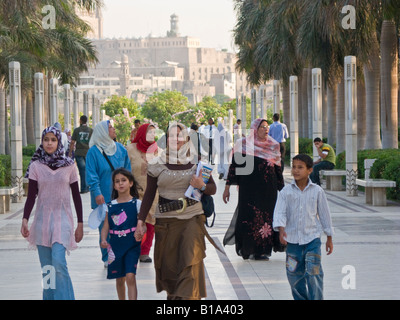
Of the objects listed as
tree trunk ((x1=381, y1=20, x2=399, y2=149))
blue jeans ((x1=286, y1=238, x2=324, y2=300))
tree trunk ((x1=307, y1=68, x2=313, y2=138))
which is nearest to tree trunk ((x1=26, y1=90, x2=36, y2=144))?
tree trunk ((x1=307, y1=68, x2=313, y2=138))

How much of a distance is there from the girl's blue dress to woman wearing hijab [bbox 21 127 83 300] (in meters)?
0.29

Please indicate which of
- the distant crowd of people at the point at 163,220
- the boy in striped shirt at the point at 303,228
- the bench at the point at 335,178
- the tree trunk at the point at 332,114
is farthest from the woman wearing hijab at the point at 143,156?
the tree trunk at the point at 332,114

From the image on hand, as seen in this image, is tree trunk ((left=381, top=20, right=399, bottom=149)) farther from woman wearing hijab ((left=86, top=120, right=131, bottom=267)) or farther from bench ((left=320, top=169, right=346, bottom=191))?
woman wearing hijab ((left=86, top=120, right=131, bottom=267))

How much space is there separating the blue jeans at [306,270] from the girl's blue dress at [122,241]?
51.7 inches

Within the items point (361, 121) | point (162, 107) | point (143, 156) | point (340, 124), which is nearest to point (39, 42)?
point (340, 124)

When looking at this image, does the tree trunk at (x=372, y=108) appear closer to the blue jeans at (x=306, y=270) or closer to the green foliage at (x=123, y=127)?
the blue jeans at (x=306, y=270)

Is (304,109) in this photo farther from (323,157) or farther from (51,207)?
(51,207)

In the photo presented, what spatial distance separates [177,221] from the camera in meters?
7.41

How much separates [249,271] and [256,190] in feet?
4.12

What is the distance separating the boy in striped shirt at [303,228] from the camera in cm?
718

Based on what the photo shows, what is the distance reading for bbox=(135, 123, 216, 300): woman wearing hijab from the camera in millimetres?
7285
